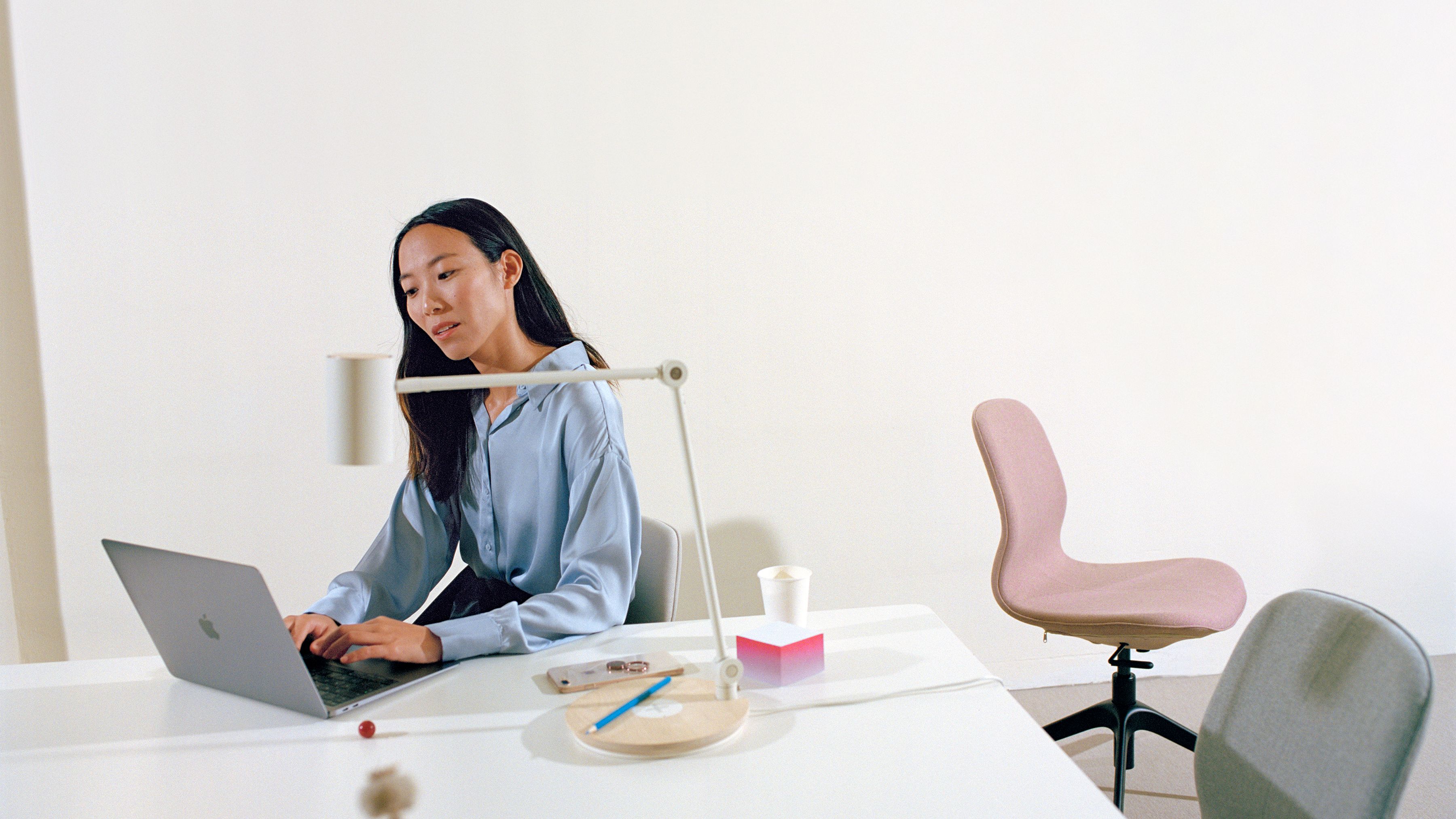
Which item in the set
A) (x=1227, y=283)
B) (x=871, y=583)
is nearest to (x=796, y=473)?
(x=871, y=583)

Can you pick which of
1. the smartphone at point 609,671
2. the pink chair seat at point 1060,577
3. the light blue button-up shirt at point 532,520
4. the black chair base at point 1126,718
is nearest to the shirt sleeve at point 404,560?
the light blue button-up shirt at point 532,520

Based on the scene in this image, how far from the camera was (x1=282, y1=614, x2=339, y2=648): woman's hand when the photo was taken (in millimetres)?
1496

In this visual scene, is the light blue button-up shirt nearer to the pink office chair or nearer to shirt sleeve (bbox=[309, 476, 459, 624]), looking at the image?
shirt sleeve (bbox=[309, 476, 459, 624])

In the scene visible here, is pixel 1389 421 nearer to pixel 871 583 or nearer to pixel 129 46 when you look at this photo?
pixel 871 583

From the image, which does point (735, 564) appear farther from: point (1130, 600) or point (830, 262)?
point (1130, 600)

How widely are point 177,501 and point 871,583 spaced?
6.14 feet

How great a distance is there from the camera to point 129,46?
2340 mm

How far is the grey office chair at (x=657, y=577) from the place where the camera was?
1842 millimetres

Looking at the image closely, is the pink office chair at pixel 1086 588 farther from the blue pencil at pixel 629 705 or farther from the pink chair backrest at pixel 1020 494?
the blue pencil at pixel 629 705

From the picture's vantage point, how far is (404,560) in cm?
197

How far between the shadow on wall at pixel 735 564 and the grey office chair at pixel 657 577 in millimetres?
782

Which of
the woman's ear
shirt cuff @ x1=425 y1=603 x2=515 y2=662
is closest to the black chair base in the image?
shirt cuff @ x1=425 y1=603 x2=515 y2=662

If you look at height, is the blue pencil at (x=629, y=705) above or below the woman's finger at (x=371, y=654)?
below

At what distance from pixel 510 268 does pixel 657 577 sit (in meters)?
0.82
